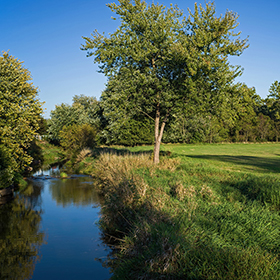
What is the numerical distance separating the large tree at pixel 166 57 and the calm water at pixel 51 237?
621 centimetres

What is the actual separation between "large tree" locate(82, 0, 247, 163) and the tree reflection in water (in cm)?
696

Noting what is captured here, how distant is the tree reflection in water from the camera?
7057 mm

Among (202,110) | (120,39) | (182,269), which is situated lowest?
(182,269)

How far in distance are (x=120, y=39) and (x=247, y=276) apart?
14003mm

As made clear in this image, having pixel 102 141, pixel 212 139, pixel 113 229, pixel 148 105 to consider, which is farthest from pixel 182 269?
pixel 212 139

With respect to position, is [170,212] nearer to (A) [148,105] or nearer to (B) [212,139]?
(A) [148,105]

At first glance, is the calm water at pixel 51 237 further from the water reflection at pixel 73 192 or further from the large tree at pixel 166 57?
the large tree at pixel 166 57

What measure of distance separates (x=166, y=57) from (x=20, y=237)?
11174 millimetres

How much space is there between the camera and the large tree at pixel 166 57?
14.9 metres

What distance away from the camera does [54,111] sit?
45656 millimetres

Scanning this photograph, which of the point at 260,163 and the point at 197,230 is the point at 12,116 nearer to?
the point at 197,230

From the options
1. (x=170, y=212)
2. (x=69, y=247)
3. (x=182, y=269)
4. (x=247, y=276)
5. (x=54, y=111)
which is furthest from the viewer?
(x=54, y=111)

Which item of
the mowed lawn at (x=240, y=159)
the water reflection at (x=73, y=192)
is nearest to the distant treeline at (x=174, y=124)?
the mowed lawn at (x=240, y=159)

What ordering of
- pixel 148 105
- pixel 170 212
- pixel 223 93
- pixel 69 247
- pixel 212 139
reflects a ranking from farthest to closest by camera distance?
pixel 212 139, pixel 148 105, pixel 223 93, pixel 69 247, pixel 170 212
